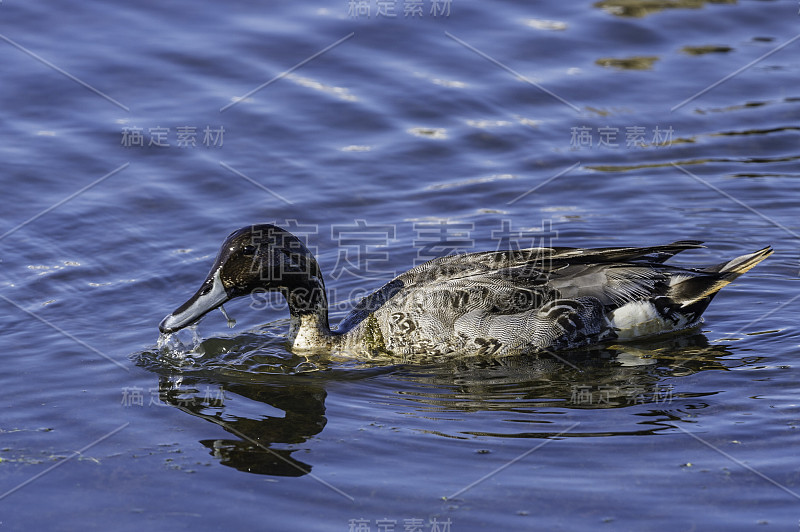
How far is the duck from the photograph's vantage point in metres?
8.32

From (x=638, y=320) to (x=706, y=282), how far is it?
26.1 inches

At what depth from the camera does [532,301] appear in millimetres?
8500

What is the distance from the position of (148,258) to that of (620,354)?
183 inches

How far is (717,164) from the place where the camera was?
1199 cm

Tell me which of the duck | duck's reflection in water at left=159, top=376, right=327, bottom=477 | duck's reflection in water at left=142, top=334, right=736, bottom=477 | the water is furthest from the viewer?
the duck

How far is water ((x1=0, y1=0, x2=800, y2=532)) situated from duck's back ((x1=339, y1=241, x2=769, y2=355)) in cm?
23

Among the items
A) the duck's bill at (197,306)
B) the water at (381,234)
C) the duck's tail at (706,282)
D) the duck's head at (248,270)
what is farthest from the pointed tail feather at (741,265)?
the duck's bill at (197,306)

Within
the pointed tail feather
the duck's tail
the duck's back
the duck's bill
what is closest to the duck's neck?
the duck's back

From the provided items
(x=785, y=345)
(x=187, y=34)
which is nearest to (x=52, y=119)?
(x=187, y=34)

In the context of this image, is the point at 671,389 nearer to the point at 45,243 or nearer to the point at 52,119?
the point at 45,243

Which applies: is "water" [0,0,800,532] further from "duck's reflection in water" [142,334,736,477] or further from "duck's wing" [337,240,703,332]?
"duck's wing" [337,240,703,332]

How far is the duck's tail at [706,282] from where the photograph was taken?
867 centimetres

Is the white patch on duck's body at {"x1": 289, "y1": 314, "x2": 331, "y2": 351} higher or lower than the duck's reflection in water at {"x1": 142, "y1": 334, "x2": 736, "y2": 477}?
higher

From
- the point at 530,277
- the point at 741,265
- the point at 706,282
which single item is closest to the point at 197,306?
the point at 530,277
